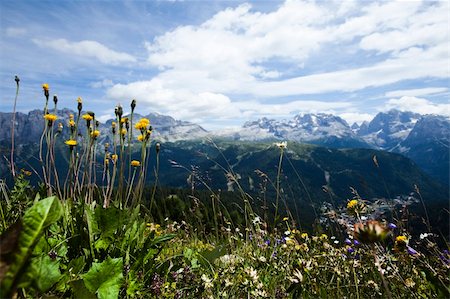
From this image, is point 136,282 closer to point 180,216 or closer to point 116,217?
point 116,217

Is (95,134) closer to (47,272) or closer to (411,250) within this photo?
(47,272)

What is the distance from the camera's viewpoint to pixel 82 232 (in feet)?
10.4

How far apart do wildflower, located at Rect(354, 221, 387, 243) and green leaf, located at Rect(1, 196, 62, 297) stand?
1063mm

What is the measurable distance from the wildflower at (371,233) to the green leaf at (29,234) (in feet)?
3.49

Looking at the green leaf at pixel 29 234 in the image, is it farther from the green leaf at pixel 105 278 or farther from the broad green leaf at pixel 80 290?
the green leaf at pixel 105 278

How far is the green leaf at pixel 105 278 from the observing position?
8.10 ft

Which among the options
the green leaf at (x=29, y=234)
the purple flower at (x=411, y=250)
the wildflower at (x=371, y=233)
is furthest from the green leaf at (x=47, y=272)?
the purple flower at (x=411, y=250)

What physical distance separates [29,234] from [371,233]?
1.14 meters

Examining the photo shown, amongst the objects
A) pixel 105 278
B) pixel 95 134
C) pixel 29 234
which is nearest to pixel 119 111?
pixel 95 134

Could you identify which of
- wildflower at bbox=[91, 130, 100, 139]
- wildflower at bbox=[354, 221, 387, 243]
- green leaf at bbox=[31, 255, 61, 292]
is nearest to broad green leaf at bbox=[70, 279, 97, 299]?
green leaf at bbox=[31, 255, 61, 292]

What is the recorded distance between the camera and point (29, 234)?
1.16 metres

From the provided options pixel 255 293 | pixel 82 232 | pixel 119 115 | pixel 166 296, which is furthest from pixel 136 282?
pixel 119 115

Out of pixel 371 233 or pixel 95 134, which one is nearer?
pixel 371 233

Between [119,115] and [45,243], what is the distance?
1490mm
